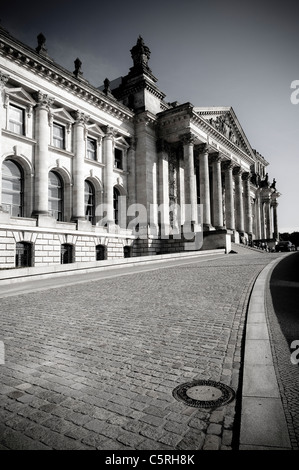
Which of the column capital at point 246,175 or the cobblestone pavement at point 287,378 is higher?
the column capital at point 246,175

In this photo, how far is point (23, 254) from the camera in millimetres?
22562

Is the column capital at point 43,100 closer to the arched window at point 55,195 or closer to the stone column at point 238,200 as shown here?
the arched window at point 55,195

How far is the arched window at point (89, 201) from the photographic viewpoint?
103 ft

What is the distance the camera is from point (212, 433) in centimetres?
275

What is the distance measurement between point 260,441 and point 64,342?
383 centimetres

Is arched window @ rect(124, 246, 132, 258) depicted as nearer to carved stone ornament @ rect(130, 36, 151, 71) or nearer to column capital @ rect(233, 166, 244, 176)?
carved stone ornament @ rect(130, 36, 151, 71)

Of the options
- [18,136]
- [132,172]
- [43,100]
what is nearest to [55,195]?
[18,136]

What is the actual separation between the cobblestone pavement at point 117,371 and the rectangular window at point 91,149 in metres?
25.4

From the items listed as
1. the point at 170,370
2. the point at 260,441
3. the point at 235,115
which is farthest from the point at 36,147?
the point at 235,115

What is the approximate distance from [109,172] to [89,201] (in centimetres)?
376

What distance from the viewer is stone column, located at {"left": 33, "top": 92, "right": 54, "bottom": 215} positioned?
2472 centimetres

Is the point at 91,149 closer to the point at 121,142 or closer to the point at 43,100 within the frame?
the point at 121,142

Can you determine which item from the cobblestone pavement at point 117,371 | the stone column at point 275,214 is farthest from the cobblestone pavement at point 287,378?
the stone column at point 275,214

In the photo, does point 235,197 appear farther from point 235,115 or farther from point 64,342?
point 64,342
